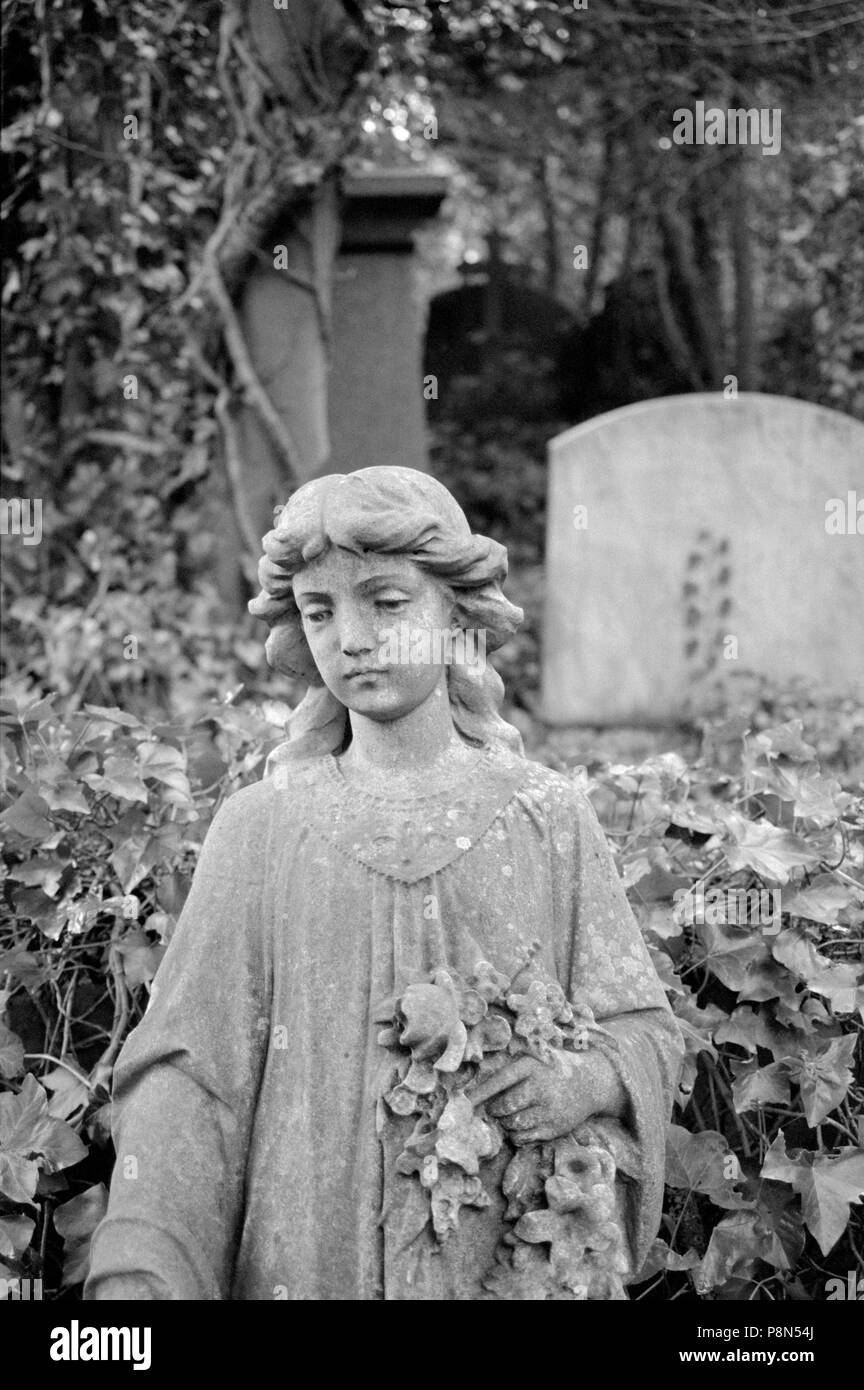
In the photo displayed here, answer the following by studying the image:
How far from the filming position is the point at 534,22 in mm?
10781

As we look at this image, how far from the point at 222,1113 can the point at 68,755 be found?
1.61 metres

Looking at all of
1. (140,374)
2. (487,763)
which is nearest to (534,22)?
(140,374)

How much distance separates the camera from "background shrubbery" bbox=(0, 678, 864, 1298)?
387 cm

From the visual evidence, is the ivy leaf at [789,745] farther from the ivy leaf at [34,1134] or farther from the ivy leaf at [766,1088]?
the ivy leaf at [34,1134]

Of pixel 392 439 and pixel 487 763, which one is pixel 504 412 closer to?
pixel 392 439

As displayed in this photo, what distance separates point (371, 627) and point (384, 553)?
4.7 inches

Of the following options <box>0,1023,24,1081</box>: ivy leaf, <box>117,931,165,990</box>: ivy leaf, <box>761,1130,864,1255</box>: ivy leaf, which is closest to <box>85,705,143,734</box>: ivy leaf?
<box>117,931,165,990</box>: ivy leaf

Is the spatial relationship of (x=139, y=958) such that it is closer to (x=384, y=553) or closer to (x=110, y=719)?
(x=110, y=719)

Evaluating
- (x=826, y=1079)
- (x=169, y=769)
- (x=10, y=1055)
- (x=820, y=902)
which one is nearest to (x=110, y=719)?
(x=169, y=769)

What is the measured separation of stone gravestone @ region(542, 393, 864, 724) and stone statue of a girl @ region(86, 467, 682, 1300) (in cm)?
643

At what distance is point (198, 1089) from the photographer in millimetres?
2936

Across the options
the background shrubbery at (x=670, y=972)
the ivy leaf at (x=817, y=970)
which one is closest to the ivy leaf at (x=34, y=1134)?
the background shrubbery at (x=670, y=972)

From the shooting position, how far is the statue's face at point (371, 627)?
9.64 feet

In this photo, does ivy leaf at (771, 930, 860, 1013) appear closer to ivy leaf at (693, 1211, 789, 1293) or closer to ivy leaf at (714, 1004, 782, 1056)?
ivy leaf at (714, 1004, 782, 1056)
